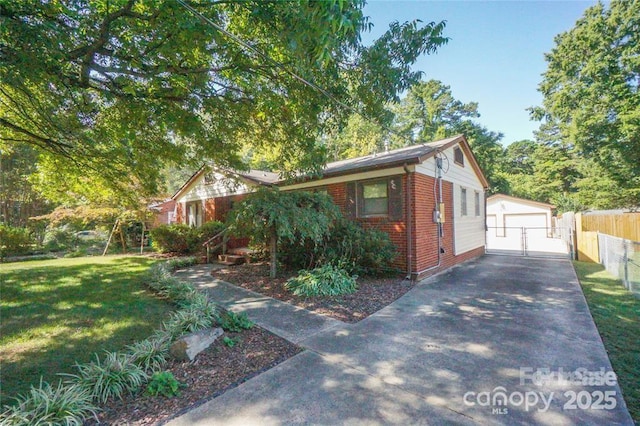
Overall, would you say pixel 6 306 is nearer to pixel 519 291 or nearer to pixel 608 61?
pixel 519 291

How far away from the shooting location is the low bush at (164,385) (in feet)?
9.37

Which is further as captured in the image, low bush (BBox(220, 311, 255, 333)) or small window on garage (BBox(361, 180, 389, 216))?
small window on garage (BBox(361, 180, 389, 216))

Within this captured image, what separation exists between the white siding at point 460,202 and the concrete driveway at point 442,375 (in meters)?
4.44

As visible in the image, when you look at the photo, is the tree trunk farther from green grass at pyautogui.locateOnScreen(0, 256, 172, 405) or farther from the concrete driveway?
the concrete driveway

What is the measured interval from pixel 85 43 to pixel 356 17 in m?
4.67

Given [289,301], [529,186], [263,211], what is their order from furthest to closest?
[529,186] → [263,211] → [289,301]

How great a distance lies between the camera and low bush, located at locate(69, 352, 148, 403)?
279cm

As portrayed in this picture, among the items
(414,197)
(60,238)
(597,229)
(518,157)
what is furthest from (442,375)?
(518,157)

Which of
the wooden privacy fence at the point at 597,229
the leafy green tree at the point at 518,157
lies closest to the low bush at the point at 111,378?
the wooden privacy fence at the point at 597,229

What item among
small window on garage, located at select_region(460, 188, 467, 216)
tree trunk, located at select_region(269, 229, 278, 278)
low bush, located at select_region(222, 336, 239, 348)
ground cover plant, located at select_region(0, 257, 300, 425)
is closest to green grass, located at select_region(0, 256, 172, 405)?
ground cover plant, located at select_region(0, 257, 300, 425)

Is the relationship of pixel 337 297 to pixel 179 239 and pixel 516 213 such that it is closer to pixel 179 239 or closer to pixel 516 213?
pixel 179 239

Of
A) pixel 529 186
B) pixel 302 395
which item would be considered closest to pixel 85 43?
pixel 302 395

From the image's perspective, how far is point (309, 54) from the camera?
338 centimetres

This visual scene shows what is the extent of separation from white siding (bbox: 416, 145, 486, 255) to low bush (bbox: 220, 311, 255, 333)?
18.9 ft
